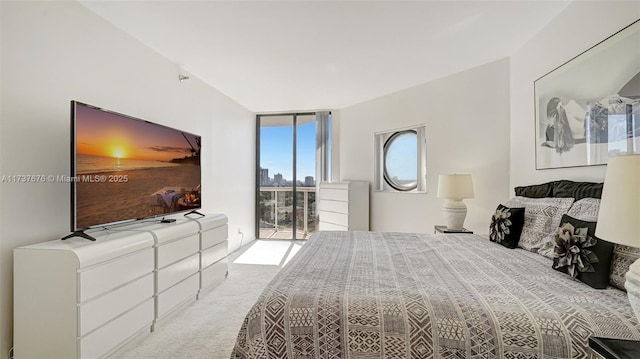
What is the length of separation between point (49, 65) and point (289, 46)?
1814mm

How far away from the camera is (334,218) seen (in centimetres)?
467

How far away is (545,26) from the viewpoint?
2391 millimetres

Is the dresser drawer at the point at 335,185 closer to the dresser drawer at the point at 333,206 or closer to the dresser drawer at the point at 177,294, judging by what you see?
the dresser drawer at the point at 333,206

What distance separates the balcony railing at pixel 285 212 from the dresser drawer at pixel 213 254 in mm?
2304

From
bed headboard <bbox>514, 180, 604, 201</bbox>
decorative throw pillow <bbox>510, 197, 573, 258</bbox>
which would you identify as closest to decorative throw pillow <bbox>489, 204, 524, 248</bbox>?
decorative throw pillow <bbox>510, 197, 573, 258</bbox>

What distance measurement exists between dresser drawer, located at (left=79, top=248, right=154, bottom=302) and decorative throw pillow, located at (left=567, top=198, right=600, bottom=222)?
2.78 meters

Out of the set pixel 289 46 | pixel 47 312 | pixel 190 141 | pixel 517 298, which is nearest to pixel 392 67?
pixel 289 46

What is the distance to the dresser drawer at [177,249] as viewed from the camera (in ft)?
6.98

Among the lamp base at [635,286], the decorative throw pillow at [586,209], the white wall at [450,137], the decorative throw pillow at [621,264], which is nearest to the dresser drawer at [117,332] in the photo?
the lamp base at [635,286]

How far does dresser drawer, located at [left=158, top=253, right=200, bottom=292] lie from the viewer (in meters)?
2.13

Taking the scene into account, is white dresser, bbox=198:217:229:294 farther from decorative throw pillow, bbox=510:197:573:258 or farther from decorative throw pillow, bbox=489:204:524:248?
decorative throw pillow, bbox=510:197:573:258

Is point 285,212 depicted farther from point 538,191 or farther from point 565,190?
point 565,190

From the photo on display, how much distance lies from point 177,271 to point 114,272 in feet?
2.04

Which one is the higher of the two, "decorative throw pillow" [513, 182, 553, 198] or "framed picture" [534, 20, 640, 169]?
"framed picture" [534, 20, 640, 169]
